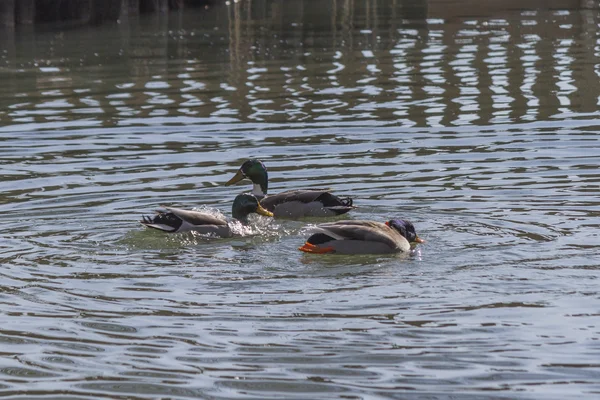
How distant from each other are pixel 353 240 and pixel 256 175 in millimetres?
3101

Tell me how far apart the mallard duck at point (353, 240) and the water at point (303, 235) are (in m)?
0.14

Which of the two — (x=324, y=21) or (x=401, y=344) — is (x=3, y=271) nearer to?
(x=401, y=344)

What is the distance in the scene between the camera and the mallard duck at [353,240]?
11.4 metres

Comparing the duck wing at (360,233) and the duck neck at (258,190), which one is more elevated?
the duck wing at (360,233)

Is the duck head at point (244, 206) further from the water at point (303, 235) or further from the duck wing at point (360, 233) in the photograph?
the duck wing at point (360, 233)

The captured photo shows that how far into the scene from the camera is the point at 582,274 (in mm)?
10500

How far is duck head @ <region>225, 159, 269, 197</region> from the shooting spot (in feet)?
46.9

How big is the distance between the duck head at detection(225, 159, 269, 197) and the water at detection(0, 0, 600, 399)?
0.42 meters

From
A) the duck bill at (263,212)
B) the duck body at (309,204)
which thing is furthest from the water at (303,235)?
the duck body at (309,204)

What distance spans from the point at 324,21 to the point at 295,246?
29.9 metres

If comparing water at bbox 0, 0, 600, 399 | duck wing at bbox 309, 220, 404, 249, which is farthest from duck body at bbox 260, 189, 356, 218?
duck wing at bbox 309, 220, 404, 249

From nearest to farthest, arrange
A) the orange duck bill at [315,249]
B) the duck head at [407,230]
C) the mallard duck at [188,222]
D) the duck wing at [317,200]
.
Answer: the orange duck bill at [315,249]
the duck head at [407,230]
the mallard duck at [188,222]
the duck wing at [317,200]

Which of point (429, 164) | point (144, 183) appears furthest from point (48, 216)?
point (429, 164)

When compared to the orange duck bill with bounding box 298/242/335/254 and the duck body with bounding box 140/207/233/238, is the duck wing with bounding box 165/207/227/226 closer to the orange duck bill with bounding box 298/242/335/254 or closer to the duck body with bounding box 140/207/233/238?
the duck body with bounding box 140/207/233/238
